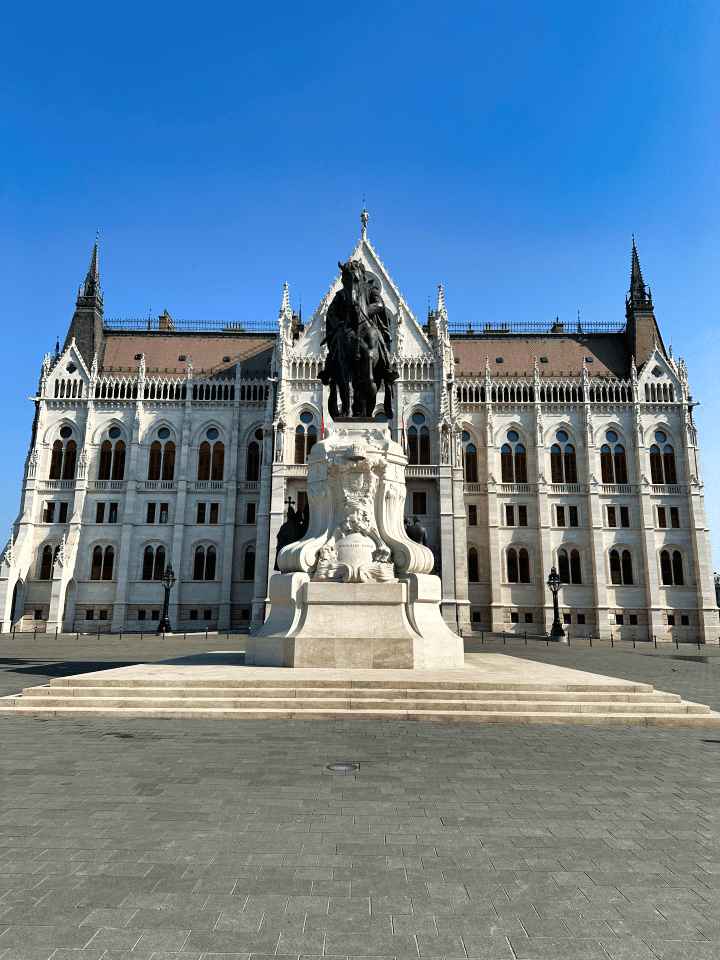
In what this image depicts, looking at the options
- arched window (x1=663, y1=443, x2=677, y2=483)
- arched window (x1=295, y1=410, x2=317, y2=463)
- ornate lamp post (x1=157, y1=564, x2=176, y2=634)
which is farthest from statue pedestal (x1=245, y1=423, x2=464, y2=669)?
arched window (x1=663, y1=443, x2=677, y2=483)

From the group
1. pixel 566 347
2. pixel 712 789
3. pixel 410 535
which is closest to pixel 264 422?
pixel 566 347

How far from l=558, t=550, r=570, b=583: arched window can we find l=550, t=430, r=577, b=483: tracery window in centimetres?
581

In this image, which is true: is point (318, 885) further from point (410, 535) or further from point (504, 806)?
point (410, 535)

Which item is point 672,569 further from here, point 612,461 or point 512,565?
point 512,565

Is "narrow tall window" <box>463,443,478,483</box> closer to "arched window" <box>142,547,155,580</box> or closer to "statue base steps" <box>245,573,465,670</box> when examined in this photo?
"arched window" <box>142,547,155,580</box>

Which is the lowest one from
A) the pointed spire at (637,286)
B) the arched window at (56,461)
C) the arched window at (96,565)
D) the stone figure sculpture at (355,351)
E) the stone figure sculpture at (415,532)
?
the stone figure sculpture at (415,532)

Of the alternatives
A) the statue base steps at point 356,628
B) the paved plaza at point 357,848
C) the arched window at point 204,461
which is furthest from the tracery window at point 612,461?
the paved plaza at point 357,848

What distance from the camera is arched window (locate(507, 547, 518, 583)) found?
4931 centimetres

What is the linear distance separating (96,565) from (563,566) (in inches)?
1429

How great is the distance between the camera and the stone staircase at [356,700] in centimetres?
958

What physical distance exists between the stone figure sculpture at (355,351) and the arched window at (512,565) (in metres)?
36.4

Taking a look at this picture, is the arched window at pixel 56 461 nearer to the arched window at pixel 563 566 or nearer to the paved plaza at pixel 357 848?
the arched window at pixel 563 566

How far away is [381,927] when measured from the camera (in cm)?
348

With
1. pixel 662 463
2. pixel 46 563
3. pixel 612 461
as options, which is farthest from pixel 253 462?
pixel 662 463
